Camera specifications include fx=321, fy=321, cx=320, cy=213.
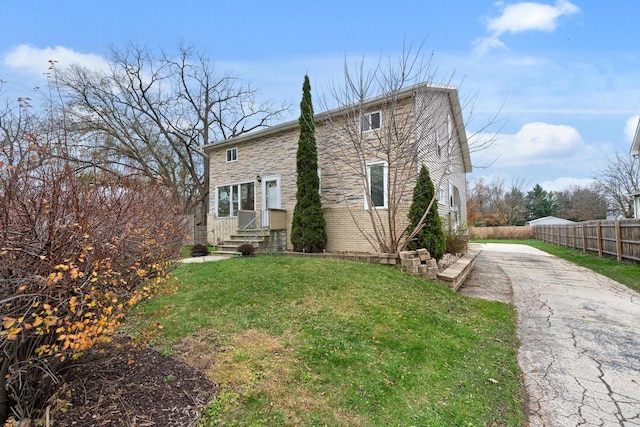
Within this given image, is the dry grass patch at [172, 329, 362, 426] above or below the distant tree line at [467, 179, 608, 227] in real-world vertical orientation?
below

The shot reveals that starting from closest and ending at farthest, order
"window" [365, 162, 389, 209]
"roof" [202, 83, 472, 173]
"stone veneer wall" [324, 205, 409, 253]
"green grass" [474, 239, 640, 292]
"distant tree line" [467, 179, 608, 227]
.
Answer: "green grass" [474, 239, 640, 292] → "roof" [202, 83, 472, 173] → "window" [365, 162, 389, 209] → "stone veneer wall" [324, 205, 409, 253] → "distant tree line" [467, 179, 608, 227]

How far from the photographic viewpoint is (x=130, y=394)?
271 cm

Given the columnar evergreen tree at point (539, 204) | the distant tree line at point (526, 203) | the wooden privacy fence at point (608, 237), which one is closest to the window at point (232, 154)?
the wooden privacy fence at point (608, 237)

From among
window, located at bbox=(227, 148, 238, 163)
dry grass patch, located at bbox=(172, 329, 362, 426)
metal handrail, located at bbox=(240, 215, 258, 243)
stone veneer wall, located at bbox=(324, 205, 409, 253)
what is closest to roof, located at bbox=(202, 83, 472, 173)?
window, located at bbox=(227, 148, 238, 163)

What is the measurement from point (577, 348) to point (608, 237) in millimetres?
12080

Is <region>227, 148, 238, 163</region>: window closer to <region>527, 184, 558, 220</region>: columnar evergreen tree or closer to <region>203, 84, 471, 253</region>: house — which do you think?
<region>203, 84, 471, 253</region>: house

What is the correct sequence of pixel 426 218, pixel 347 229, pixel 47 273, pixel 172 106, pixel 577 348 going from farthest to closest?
pixel 172 106, pixel 347 229, pixel 426 218, pixel 577 348, pixel 47 273

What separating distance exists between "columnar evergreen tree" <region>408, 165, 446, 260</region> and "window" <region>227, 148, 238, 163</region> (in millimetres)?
9180

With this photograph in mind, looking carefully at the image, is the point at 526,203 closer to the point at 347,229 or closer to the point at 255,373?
the point at 347,229

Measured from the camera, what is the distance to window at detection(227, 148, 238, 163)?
49.7 ft

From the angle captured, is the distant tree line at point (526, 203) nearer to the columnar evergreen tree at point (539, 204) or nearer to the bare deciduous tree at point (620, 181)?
the columnar evergreen tree at point (539, 204)

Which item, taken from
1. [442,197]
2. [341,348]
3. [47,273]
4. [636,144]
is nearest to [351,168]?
[442,197]

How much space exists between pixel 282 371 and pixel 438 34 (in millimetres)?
8455

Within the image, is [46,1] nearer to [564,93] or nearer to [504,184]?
[564,93]
